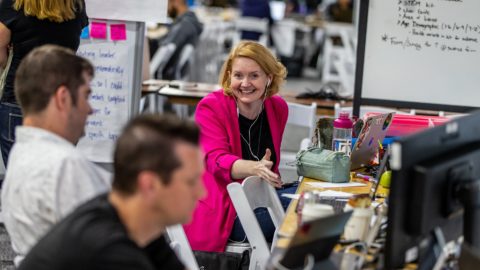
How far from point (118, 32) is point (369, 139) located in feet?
6.92

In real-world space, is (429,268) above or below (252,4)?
below

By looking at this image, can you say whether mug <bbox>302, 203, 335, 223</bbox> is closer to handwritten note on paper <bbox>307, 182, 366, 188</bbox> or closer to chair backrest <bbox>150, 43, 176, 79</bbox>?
handwritten note on paper <bbox>307, 182, 366, 188</bbox>

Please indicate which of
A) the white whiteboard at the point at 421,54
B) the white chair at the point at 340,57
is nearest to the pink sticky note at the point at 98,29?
the white whiteboard at the point at 421,54

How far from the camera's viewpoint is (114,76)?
208 inches

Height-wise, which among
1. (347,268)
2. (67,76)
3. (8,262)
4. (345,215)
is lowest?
(8,262)

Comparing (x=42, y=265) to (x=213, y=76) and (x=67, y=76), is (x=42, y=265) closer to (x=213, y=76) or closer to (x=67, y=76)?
(x=67, y=76)

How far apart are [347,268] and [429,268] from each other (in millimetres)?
233

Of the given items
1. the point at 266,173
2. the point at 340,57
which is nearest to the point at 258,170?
the point at 266,173

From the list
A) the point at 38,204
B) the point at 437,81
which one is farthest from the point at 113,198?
the point at 437,81

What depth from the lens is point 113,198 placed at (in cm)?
194

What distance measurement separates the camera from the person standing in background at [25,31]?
405 cm

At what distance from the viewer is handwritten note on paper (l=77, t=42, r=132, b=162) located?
5273 millimetres

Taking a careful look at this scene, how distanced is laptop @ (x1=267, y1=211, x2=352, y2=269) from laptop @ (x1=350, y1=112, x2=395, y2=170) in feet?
4.27

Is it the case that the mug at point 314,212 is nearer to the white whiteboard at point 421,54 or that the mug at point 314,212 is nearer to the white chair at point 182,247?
the white chair at point 182,247
